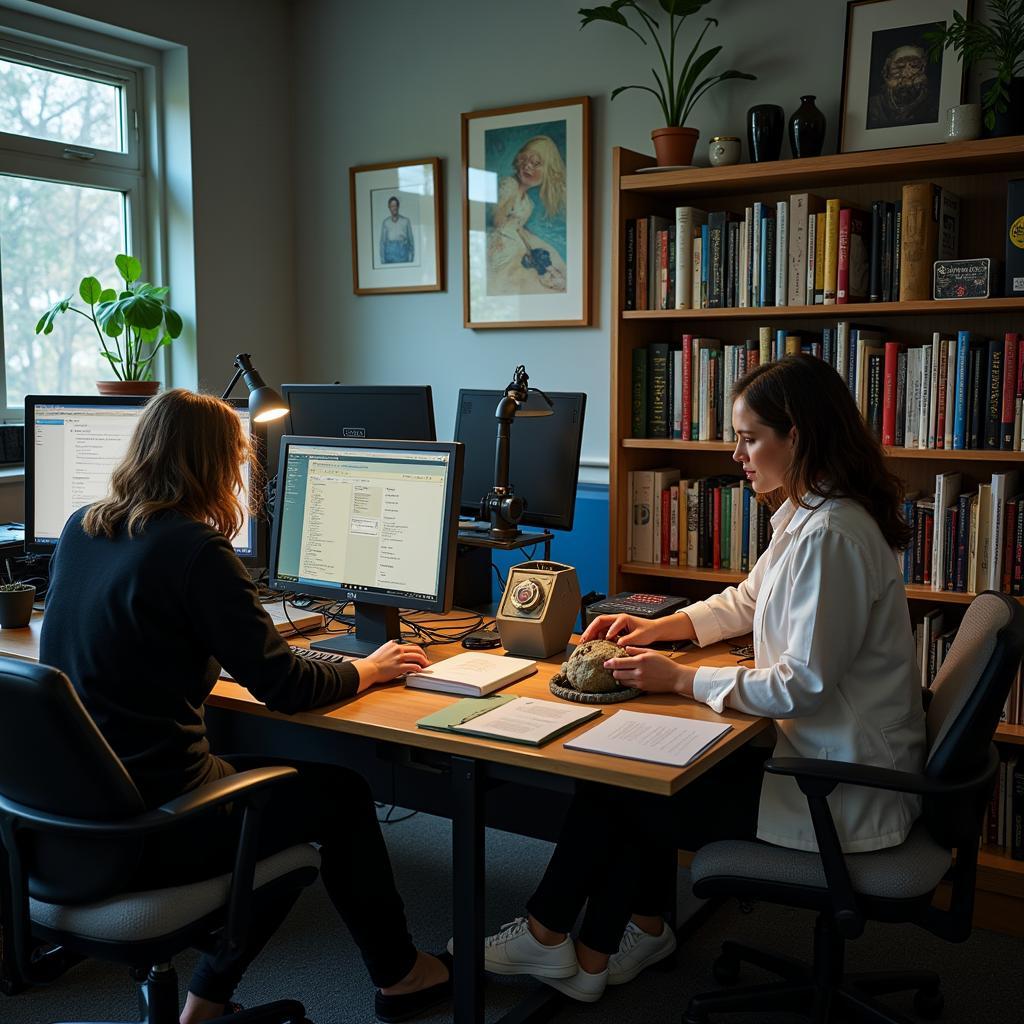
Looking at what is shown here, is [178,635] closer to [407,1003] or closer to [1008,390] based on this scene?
A: [407,1003]

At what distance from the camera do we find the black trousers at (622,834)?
80.4 inches

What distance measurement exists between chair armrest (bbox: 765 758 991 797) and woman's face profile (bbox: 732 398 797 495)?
0.50 metres

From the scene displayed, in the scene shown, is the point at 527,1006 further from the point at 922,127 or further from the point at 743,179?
the point at 922,127

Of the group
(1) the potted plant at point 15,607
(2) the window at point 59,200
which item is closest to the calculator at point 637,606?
(1) the potted plant at point 15,607

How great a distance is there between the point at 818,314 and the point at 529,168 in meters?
1.27

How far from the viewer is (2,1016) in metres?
2.24

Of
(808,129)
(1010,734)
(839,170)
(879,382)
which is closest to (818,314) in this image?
(879,382)

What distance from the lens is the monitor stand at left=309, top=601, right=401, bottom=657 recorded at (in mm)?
2252

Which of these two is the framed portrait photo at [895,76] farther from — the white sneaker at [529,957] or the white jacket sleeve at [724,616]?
the white sneaker at [529,957]

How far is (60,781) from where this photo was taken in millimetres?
1593

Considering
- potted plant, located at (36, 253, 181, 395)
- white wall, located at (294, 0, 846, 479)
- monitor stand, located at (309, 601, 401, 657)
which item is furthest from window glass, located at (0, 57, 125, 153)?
monitor stand, located at (309, 601, 401, 657)

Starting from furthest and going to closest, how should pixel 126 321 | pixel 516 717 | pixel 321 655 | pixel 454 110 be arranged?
pixel 454 110 < pixel 126 321 < pixel 321 655 < pixel 516 717

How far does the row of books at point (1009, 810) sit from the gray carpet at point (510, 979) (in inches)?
9.1

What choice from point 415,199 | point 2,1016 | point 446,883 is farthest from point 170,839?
point 415,199
